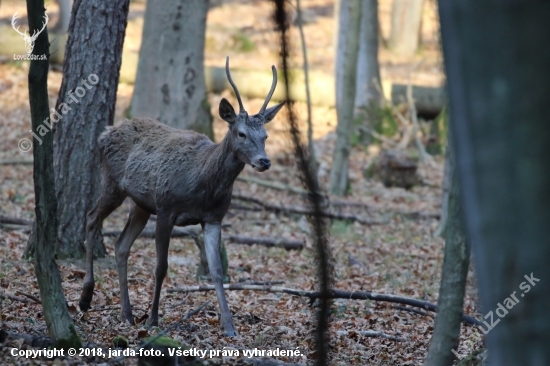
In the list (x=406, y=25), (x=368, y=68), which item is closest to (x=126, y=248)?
(x=368, y=68)

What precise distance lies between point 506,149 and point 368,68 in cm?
2102

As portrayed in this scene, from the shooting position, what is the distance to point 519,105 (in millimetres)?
1607

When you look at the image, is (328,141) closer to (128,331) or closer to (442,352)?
(128,331)

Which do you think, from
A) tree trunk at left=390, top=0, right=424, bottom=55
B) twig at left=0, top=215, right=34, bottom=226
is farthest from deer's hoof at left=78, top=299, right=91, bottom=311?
tree trunk at left=390, top=0, right=424, bottom=55

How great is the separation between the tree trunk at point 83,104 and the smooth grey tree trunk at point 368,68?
13.8 m

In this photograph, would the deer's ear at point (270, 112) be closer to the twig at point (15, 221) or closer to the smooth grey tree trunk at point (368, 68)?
the twig at point (15, 221)

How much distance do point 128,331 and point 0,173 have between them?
8.88 m

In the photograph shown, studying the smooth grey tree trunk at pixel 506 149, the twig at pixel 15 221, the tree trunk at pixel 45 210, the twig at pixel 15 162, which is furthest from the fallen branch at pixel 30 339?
the twig at pixel 15 162

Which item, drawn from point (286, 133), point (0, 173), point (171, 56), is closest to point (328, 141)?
point (171, 56)

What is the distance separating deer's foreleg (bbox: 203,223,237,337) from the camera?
671cm

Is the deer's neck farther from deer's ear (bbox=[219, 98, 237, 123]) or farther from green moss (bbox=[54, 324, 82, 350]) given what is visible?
green moss (bbox=[54, 324, 82, 350])

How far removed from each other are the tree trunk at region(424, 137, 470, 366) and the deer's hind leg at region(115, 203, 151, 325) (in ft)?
10.6

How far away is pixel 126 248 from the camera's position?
768 centimetres

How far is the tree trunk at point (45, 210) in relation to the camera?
485 cm
